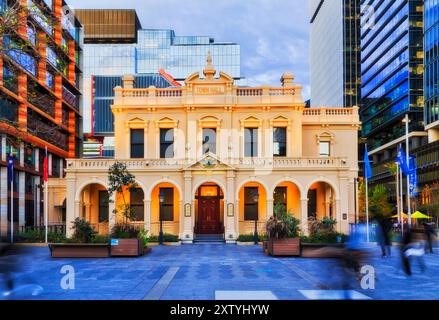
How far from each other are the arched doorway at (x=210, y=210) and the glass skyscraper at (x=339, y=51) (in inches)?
3269

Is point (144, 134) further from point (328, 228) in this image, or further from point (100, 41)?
point (100, 41)

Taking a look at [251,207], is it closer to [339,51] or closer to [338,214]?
[338,214]

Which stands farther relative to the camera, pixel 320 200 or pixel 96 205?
pixel 96 205

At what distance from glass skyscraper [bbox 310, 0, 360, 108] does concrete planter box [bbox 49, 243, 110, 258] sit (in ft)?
322

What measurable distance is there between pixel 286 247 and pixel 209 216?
14149 mm

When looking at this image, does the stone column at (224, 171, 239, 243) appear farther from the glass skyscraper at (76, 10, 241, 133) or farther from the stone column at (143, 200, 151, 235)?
the glass skyscraper at (76, 10, 241, 133)

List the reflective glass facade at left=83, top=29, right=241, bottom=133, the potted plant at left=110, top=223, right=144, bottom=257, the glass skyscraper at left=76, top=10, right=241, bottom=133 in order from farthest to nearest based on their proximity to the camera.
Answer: the potted plant at left=110, top=223, right=144, bottom=257
the reflective glass facade at left=83, top=29, right=241, bottom=133
the glass skyscraper at left=76, top=10, right=241, bottom=133

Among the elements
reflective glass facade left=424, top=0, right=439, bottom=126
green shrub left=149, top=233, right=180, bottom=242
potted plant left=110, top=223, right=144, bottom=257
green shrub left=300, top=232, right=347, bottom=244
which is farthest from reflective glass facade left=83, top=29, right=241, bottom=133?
reflective glass facade left=424, top=0, right=439, bottom=126

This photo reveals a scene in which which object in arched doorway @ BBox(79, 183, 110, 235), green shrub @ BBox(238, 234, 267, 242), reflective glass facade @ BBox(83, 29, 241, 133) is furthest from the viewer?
arched doorway @ BBox(79, 183, 110, 235)

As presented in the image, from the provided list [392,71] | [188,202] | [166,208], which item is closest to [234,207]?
[188,202]

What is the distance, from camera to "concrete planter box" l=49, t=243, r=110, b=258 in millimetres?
21969

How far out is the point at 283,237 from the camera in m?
23.8

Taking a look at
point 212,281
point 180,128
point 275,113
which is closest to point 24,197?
point 180,128
